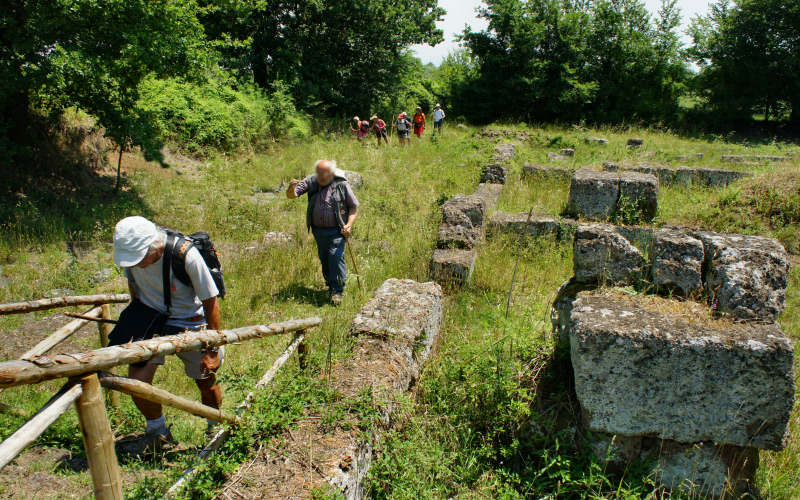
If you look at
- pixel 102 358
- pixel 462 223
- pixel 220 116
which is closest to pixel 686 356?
pixel 102 358

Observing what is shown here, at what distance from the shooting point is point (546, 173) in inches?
410

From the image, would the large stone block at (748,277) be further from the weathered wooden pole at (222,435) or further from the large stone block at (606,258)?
the weathered wooden pole at (222,435)

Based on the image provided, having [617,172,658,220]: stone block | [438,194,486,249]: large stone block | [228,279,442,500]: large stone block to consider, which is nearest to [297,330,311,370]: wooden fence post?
[228,279,442,500]: large stone block

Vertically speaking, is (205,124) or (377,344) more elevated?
(205,124)

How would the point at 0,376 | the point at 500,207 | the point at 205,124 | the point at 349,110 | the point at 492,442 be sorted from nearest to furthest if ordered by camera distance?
the point at 0,376, the point at 492,442, the point at 500,207, the point at 205,124, the point at 349,110

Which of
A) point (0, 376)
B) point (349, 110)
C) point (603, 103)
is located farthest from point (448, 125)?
point (0, 376)

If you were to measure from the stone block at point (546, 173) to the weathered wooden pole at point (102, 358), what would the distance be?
8.59 meters

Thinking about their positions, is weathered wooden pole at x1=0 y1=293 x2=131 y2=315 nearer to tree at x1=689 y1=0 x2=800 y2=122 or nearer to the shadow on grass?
the shadow on grass

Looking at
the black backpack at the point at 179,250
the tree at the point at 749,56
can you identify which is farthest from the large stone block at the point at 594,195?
the tree at the point at 749,56

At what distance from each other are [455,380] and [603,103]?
23.0 metres

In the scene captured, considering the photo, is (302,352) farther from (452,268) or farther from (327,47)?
(327,47)

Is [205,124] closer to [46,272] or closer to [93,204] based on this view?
[93,204]

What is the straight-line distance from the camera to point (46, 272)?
677 cm

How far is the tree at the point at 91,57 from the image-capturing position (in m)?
7.78
